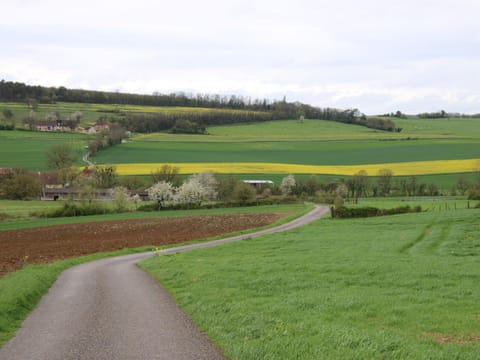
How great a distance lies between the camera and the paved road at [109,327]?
10305 millimetres

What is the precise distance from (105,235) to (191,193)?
35.7 meters

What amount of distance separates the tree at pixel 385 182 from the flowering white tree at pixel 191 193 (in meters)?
28.9

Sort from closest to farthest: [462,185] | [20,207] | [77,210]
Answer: [77,210] < [20,207] < [462,185]

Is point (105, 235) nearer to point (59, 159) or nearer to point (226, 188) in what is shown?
point (226, 188)

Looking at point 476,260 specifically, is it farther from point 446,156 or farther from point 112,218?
point 446,156

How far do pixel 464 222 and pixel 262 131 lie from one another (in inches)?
4705

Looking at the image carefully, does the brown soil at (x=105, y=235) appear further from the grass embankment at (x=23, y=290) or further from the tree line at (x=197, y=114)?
the tree line at (x=197, y=114)

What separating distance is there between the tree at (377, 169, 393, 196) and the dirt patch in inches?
3089

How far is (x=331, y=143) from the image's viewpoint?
5202 inches

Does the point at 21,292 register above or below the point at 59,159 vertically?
above

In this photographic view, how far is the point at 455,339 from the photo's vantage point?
9.64m

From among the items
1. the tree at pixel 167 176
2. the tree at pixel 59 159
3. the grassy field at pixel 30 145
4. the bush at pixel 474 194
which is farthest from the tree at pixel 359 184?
the grassy field at pixel 30 145

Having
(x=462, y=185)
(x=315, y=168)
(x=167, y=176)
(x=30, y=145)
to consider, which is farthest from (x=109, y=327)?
(x=30, y=145)

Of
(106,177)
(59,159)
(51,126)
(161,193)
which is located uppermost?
(51,126)
